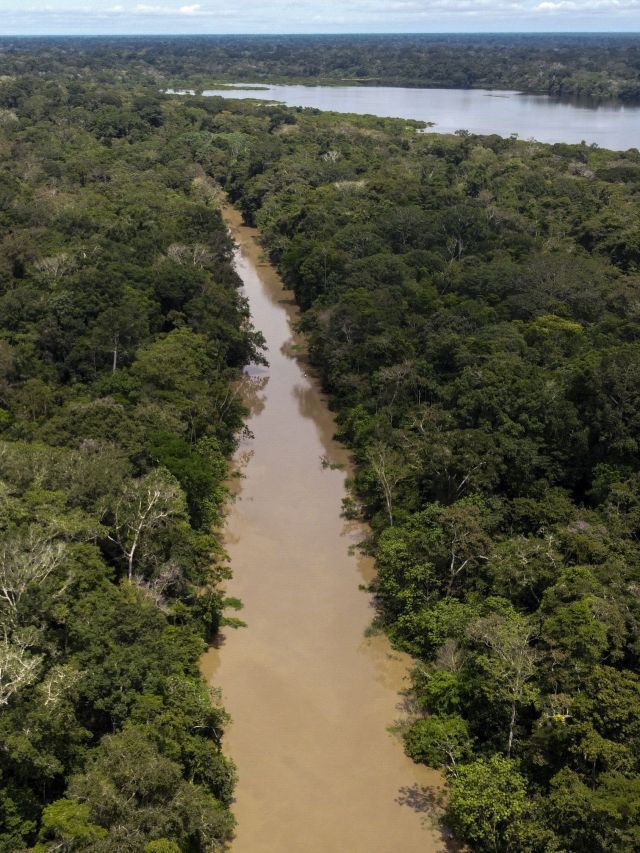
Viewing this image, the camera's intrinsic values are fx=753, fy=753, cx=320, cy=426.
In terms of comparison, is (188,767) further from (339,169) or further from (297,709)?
(339,169)

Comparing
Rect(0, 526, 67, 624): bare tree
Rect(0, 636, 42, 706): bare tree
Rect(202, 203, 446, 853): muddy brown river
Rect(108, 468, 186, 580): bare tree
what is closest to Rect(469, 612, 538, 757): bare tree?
Rect(202, 203, 446, 853): muddy brown river

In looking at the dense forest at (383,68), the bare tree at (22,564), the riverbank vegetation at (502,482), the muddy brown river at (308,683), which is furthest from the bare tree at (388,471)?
the dense forest at (383,68)

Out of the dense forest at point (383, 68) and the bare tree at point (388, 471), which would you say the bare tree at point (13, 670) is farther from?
the dense forest at point (383, 68)

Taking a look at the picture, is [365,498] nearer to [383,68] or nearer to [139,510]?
[139,510]

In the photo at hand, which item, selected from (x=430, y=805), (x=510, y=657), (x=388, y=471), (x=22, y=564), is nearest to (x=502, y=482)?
(x=388, y=471)

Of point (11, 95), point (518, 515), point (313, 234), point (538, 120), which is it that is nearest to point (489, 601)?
point (518, 515)

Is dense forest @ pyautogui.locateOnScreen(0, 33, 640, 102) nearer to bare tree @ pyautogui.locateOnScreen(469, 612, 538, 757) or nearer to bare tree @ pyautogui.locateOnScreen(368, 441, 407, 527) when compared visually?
bare tree @ pyautogui.locateOnScreen(368, 441, 407, 527)
